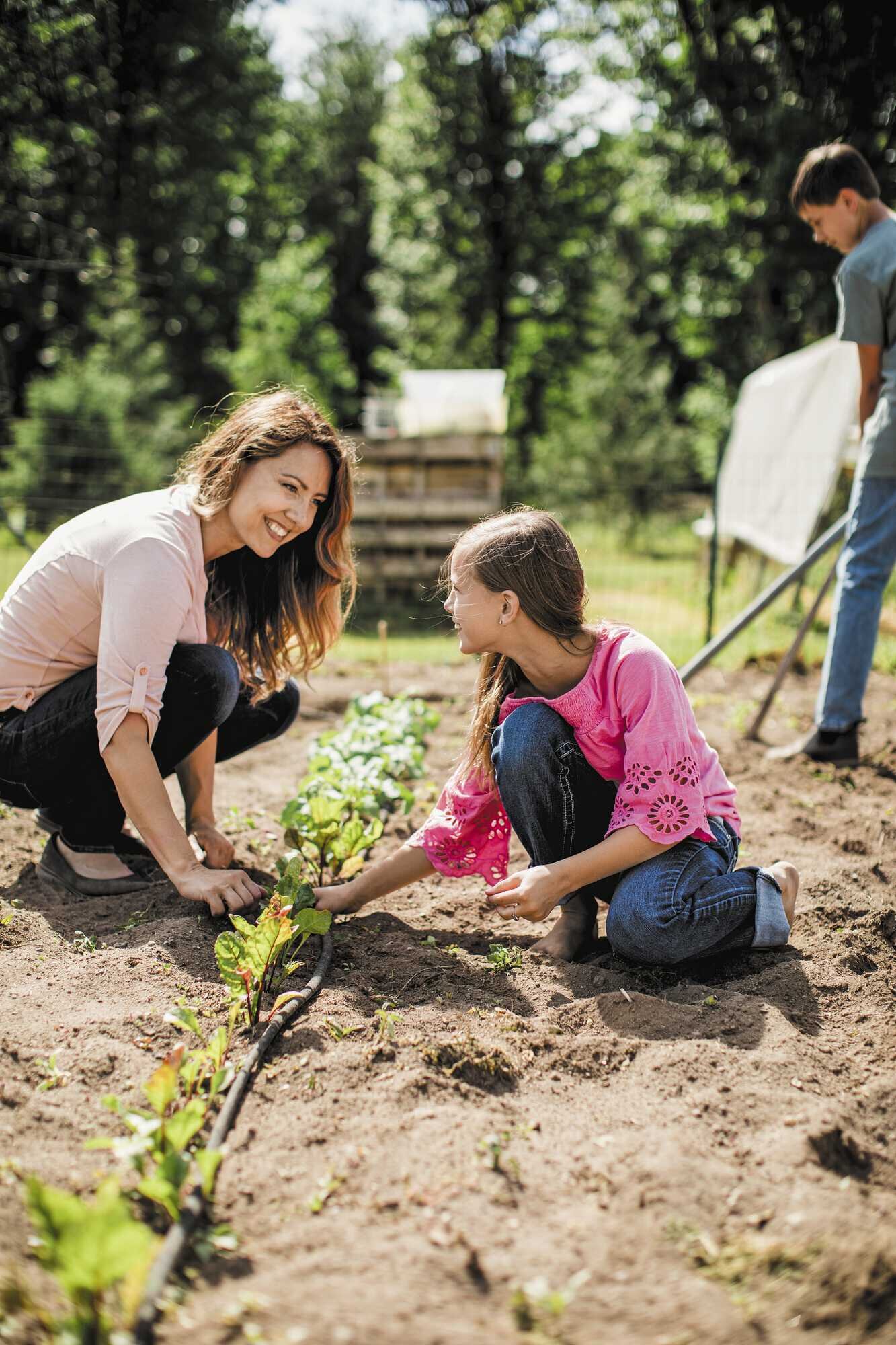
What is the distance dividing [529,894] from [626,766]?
360mm

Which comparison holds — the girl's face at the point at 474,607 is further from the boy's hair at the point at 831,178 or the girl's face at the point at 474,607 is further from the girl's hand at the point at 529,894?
the boy's hair at the point at 831,178

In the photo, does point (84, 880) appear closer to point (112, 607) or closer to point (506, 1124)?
point (112, 607)

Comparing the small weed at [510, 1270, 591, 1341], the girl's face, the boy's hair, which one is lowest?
the small weed at [510, 1270, 591, 1341]

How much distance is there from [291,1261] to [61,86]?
12.4 m

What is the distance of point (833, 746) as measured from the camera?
13.1 ft

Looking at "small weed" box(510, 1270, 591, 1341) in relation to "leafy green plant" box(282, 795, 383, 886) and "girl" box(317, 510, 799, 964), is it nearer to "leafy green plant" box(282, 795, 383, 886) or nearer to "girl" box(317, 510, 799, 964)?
"girl" box(317, 510, 799, 964)

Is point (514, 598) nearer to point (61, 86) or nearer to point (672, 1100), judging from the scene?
point (672, 1100)

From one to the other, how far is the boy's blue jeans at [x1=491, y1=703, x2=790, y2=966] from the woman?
0.73 meters

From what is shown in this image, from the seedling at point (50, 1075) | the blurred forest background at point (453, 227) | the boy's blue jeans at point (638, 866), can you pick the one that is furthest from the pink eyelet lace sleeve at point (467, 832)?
the blurred forest background at point (453, 227)

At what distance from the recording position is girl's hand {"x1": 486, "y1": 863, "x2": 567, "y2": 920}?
84.0 inches

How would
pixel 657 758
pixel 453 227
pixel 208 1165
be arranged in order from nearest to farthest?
pixel 208 1165, pixel 657 758, pixel 453 227

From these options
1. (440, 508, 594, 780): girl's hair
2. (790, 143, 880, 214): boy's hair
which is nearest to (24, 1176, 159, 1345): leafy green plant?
(440, 508, 594, 780): girl's hair

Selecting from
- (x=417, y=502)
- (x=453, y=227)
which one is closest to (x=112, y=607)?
(x=417, y=502)

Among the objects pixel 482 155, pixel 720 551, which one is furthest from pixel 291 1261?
pixel 482 155
